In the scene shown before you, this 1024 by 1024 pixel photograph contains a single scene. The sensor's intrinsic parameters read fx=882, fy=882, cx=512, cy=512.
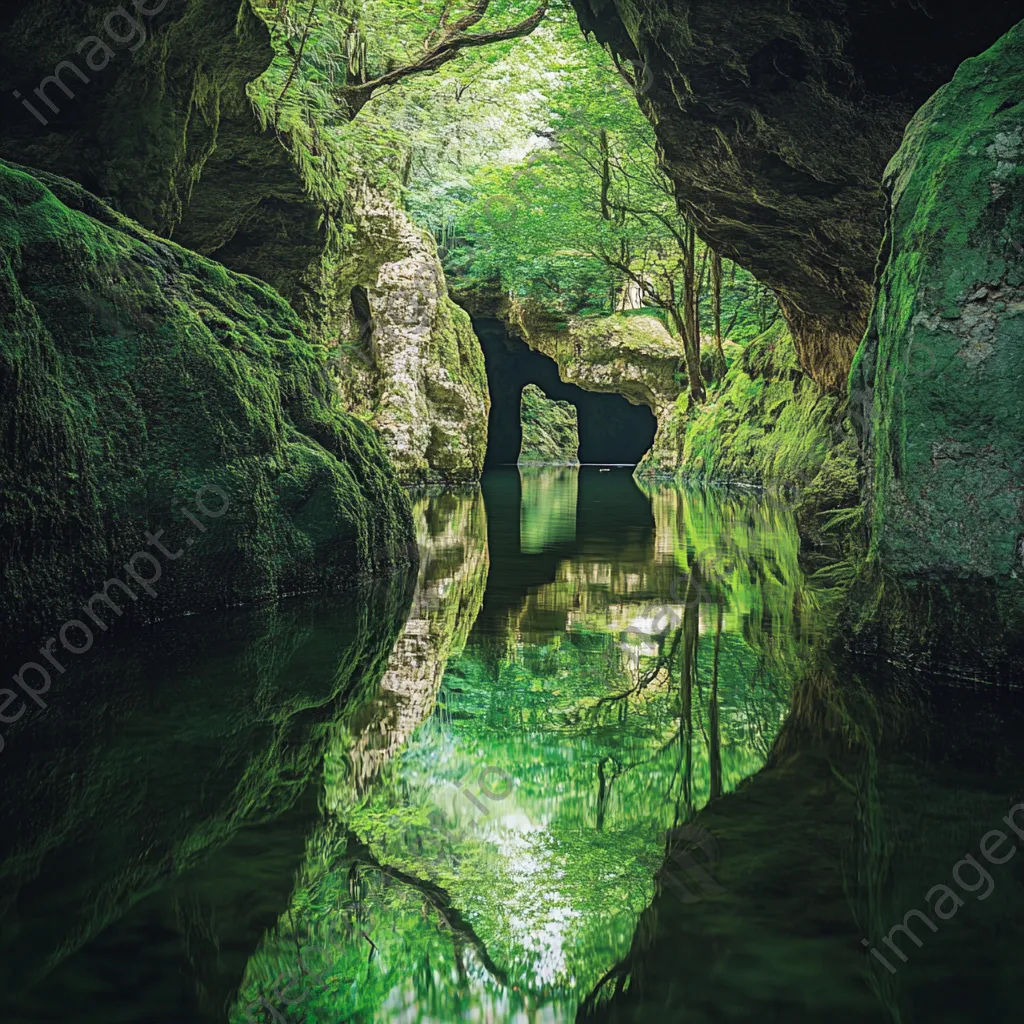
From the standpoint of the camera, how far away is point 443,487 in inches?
775

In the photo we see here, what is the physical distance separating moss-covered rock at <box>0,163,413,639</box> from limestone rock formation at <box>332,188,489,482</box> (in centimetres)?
1126

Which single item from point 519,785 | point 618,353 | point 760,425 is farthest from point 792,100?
point 618,353

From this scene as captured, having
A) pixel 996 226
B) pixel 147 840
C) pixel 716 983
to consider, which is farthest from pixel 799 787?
pixel 996 226

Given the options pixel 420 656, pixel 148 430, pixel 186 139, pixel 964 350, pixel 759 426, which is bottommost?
pixel 420 656

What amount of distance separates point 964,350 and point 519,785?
261 centimetres

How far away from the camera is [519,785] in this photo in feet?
9.03

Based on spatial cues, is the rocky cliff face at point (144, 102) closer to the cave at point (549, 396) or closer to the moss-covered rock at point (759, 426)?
the moss-covered rock at point (759, 426)

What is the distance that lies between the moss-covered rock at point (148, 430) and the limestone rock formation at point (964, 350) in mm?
3611

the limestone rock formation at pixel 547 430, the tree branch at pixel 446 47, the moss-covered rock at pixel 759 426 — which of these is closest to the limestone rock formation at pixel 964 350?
the tree branch at pixel 446 47

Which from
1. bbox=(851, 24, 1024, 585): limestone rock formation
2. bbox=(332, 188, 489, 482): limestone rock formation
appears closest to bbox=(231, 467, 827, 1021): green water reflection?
bbox=(851, 24, 1024, 585): limestone rock formation

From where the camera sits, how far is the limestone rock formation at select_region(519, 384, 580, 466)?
157ft

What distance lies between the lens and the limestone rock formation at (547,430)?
47.8m

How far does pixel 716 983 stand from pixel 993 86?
4.01 m

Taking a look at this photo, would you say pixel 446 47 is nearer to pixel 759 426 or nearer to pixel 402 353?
pixel 402 353
